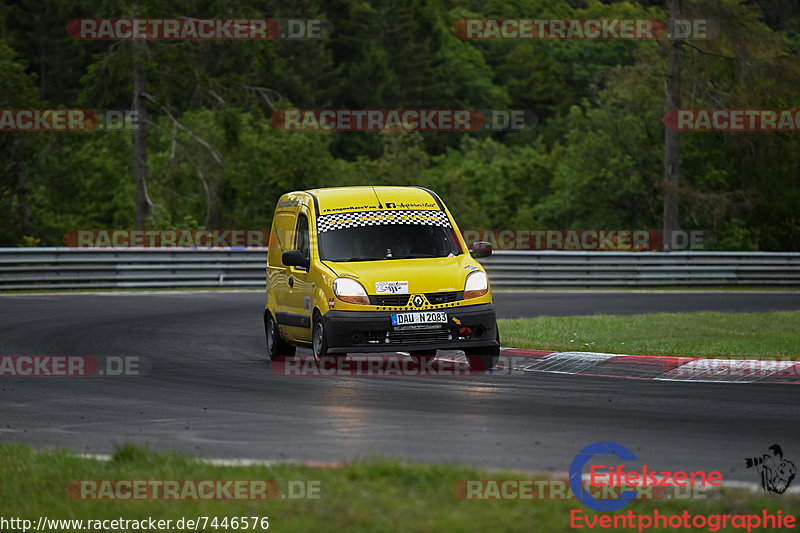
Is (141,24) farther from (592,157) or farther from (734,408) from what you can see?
(734,408)

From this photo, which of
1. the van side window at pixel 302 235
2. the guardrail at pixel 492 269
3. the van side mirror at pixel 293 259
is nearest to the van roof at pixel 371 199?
the van side window at pixel 302 235

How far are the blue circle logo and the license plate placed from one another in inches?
193

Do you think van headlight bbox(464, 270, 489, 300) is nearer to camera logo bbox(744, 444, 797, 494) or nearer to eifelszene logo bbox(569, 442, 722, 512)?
eifelszene logo bbox(569, 442, 722, 512)

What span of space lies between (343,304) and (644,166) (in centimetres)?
3990

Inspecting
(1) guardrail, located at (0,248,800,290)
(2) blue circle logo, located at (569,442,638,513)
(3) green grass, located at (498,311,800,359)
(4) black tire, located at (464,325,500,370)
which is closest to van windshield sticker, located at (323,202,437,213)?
(4) black tire, located at (464,325,500,370)

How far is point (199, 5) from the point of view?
227 ft

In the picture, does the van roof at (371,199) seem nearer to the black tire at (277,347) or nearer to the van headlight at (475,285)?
the van headlight at (475,285)

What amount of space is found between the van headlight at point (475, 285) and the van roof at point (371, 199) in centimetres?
140

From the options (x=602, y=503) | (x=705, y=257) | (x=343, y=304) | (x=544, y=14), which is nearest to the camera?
(x=602, y=503)

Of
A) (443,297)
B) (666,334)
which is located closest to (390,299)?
(443,297)

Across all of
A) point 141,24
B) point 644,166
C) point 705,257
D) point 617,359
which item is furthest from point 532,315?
point 644,166

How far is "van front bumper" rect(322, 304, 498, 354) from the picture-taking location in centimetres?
1354

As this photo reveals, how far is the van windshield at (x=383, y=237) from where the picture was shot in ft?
47.9

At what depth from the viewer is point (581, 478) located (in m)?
7.31
